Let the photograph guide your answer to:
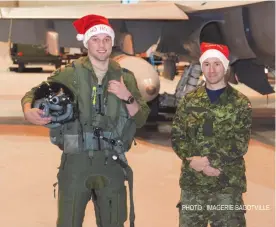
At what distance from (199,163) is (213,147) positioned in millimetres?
134

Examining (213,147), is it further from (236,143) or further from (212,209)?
(212,209)

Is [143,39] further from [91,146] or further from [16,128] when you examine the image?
[91,146]

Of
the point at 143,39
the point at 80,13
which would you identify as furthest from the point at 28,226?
the point at 143,39

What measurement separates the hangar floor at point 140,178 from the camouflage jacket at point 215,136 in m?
1.53

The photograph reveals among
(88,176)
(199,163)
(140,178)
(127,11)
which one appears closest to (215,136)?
(199,163)

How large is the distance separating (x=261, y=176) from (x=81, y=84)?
3860 mm

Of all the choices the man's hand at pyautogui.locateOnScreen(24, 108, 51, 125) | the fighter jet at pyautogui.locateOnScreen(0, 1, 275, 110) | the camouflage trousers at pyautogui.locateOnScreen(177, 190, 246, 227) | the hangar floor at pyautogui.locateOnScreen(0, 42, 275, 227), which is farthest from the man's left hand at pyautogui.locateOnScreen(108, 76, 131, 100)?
the fighter jet at pyautogui.locateOnScreen(0, 1, 275, 110)

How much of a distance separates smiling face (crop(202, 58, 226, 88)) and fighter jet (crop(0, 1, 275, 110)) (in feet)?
16.0

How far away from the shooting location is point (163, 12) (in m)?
8.77

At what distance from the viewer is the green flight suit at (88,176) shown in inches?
124

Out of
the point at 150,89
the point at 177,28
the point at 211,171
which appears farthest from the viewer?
the point at 177,28

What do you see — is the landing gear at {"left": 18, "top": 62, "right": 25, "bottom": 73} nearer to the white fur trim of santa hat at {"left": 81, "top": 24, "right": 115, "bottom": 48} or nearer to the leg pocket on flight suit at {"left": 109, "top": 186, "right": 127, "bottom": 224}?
the white fur trim of santa hat at {"left": 81, "top": 24, "right": 115, "bottom": 48}

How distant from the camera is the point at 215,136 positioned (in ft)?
10.8

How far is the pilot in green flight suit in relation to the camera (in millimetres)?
3152
